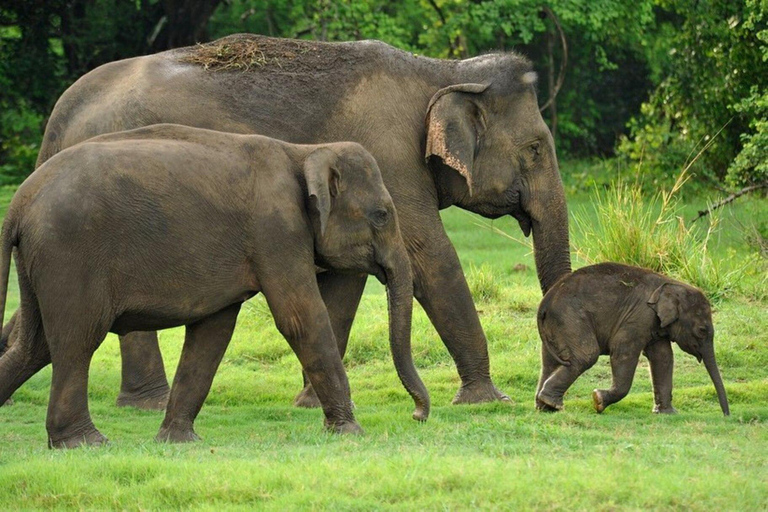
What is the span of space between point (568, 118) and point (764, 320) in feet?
54.1

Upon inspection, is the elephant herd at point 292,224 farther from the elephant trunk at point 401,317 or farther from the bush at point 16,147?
the bush at point 16,147

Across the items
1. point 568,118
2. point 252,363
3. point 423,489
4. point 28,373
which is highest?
point 423,489

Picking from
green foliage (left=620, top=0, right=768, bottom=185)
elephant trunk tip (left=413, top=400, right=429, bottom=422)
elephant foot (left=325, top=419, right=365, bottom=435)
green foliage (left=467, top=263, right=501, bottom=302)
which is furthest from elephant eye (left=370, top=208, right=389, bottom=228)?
green foliage (left=620, top=0, right=768, bottom=185)

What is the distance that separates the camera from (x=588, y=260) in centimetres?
1642

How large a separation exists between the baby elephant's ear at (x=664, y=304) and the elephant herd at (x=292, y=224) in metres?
0.02

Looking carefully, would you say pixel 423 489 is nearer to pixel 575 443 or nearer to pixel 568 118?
pixel 575 443

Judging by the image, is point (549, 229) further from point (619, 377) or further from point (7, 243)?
point (7, 243)

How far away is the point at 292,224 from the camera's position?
976 cm

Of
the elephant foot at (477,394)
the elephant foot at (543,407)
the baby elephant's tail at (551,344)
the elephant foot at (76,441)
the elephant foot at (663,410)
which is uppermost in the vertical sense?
the baby elephant's tail at (551,344)

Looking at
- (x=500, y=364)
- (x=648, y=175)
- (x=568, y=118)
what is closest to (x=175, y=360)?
(x=500, y=364)

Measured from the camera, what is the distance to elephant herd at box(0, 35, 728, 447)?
30.7 feet

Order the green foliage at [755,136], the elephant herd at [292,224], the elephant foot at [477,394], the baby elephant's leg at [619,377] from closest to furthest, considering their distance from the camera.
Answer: the elephant herd at [292,224], the baby elephant's leg at [619,377], the elephant foot at [477,394], the green foliage at [755,136]

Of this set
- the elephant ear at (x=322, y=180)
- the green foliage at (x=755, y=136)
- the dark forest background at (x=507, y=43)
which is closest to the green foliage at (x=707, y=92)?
the dark forest background at (x=507, y=43)

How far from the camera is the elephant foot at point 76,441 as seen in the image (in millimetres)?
9469
